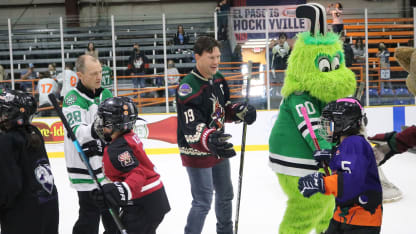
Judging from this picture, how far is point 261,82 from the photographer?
22.5 ft

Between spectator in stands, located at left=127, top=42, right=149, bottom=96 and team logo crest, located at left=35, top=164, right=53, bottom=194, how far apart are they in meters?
5.29

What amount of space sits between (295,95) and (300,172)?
415mm

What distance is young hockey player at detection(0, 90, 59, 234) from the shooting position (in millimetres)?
1799

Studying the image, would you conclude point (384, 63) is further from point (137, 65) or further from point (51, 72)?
point (51, 72)

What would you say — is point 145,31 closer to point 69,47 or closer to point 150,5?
point 69,47

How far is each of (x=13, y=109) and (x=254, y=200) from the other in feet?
8.68

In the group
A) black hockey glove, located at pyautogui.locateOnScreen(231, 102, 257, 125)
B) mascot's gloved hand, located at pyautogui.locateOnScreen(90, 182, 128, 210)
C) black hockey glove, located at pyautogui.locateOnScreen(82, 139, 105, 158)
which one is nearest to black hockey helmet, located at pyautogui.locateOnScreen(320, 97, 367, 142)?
black hockey glove, located at pyautogui.locateOnScreen(231, 102, 257, 125)

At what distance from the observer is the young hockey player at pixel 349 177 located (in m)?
Answer: 1.80

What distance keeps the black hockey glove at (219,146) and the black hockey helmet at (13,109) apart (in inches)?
33.0

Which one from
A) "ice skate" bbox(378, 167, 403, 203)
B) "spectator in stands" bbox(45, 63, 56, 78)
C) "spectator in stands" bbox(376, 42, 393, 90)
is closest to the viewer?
"ice skate" bbox(378, 167, 403, 203)

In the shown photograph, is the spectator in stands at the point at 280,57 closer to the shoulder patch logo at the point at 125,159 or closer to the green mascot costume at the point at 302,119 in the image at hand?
the green mascot costume at the point at 302,119

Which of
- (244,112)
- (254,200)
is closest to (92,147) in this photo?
(244,112)

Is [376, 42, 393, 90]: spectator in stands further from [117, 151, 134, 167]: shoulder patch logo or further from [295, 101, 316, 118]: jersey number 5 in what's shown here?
[117, 151, 134, 167]: shoulder patch logo

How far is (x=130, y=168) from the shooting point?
1885 mm
